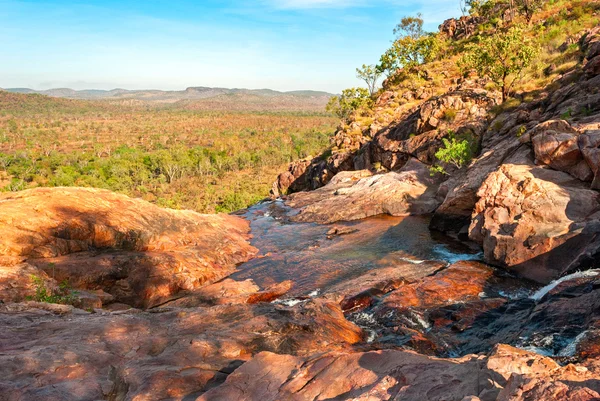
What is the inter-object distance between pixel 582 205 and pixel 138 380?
18.5m

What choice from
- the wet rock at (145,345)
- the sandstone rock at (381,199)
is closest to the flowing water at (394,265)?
the sandstone rock at (381,199)

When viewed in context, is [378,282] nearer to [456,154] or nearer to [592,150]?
[592,150]

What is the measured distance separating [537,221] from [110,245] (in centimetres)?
2148

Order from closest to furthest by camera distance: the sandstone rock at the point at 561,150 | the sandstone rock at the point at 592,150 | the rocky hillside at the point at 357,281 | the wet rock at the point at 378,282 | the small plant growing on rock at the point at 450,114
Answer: the rocky hillside at the point at 357,281 < the wet rock at the point at 378,282 < the sandstone rock at the point at 592,150 < the sandstone rock at the point at 561,150 < the small plant growing on rock at the point at 450,114

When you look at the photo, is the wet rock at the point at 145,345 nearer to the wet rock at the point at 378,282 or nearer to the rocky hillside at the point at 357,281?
the rocky hillside at the point at 357,281

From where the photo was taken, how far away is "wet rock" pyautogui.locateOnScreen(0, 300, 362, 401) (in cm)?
674

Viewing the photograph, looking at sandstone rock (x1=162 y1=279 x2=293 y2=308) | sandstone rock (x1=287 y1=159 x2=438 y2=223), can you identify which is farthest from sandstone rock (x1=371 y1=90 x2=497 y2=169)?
sandstone rock (x1=162 y1=279 x2=293 y2=308)

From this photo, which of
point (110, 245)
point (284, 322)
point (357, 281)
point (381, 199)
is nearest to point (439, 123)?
point (381, 199)

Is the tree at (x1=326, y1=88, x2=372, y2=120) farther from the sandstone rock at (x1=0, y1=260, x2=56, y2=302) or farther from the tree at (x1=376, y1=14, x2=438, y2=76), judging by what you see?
the sandstone rock at (x1=0, y1=260, x2=56, y2=302)

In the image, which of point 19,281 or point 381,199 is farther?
point 381,199

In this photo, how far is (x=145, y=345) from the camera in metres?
8.76

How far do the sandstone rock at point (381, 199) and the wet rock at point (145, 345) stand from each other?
19094mm

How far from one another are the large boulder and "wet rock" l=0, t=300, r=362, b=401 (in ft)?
Answer: 30.5

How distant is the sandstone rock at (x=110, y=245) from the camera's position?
16.4m
